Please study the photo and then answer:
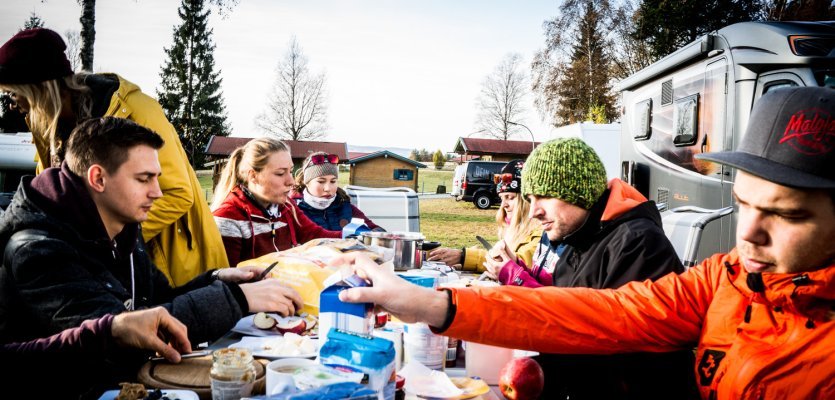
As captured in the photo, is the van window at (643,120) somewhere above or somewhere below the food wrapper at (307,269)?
above

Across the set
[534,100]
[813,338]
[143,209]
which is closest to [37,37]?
[143,209]

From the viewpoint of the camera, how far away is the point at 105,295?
184 centimetres

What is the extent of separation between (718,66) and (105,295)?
6.53m

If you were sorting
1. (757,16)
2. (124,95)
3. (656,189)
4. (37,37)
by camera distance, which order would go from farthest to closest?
1. (757,16)
2. (656,189)
3. (124,95)
4. (37,37)

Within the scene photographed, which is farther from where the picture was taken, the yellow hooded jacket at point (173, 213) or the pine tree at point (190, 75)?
the pine tree at point (190, 75)

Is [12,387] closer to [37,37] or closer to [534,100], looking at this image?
[37,37]

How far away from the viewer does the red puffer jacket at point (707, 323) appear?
1396 millimetres

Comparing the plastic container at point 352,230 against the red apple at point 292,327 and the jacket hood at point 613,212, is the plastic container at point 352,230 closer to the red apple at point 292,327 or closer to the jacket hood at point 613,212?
the red apple at point 292,327

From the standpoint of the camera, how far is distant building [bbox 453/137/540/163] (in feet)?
145

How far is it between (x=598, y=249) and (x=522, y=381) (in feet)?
2.87

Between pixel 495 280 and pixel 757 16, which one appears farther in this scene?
pixel 757 16

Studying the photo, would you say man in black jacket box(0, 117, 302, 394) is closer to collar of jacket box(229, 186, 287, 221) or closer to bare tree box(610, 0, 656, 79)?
collar of jacket box(229, 186, 287, 221)

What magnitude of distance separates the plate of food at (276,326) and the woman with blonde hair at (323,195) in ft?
10.2

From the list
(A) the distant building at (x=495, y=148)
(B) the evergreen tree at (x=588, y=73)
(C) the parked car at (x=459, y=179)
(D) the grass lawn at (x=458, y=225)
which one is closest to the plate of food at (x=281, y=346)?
(D) the grass lawn at (x=458, y=225)
